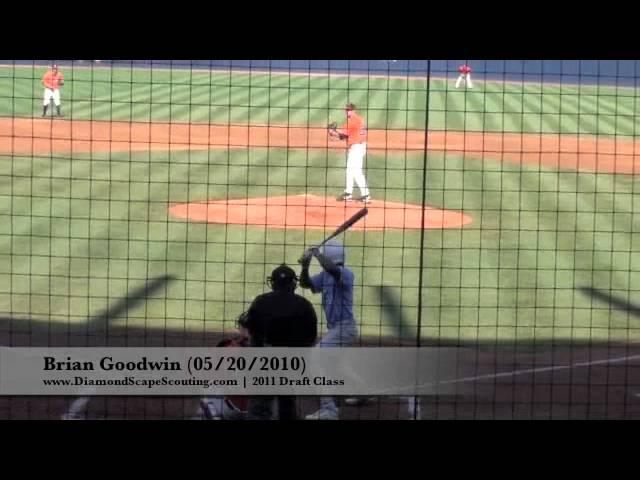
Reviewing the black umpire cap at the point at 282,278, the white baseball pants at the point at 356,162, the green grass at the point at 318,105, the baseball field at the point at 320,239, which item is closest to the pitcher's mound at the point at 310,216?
the baseball field at the point at 320,239

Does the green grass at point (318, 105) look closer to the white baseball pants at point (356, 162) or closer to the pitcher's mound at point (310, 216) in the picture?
the white baseball pants at point (356, 162)

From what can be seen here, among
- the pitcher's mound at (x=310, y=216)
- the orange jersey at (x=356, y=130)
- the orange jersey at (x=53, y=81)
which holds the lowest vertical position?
the pitcher's mound at (x=310, y=216)

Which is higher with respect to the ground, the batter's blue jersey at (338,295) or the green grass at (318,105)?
the green grass at (318,105)

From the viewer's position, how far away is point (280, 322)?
6348 millimetres

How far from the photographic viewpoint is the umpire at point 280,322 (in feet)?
20.7

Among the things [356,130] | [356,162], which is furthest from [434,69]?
[356,130]

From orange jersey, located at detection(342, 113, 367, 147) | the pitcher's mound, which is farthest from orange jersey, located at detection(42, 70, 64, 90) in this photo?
orange jersey, located at detection(342, 113, 367, 147)

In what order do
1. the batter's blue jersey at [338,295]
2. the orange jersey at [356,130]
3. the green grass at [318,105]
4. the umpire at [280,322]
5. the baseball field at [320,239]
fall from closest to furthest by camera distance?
the umpire at [280,322], the batter's blue jersey at [338,295], the baseball field at [320,239], the orange jersey at [356,130], the green grass at [318,105]

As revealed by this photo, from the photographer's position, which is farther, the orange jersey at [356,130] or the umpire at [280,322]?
the orange jersey at [356,130]

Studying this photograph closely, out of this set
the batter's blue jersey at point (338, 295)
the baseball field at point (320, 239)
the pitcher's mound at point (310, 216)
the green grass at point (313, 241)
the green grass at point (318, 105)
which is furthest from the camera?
the green grass at point (318, 105)

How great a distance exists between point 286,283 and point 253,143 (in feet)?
47.3

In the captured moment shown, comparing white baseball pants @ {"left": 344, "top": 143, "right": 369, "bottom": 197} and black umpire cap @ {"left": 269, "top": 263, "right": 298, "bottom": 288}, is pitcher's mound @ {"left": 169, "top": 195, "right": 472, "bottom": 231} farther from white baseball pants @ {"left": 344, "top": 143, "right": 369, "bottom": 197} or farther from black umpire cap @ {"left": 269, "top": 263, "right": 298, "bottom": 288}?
black umpire cap @ {"left": 269, "top": 263, "right": 298, "bottom": 288}

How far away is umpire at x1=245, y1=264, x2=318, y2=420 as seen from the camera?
20.7 ft

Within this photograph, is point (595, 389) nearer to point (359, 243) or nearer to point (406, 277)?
point (406, 277)
